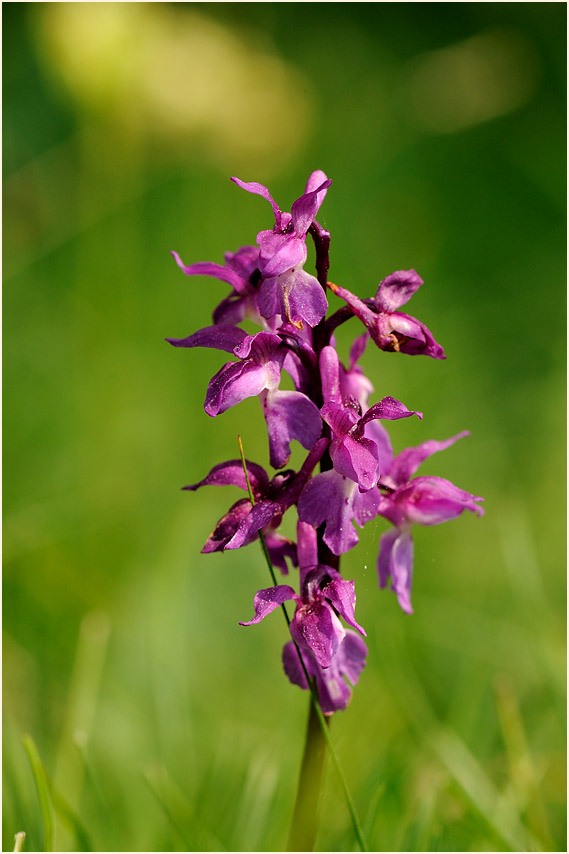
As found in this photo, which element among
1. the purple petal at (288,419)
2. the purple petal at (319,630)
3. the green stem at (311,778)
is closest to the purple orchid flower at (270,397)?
the purple petal at (288,419)

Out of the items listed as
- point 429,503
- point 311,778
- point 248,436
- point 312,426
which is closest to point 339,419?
point 312,426

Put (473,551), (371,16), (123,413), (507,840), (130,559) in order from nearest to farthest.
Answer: (507,840) < (130,559) < (473,551) < (123,413) < (371,16)

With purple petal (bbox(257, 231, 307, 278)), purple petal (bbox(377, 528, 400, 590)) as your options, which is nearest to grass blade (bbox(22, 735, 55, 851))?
purple petal (bbox(377, 528, 400, 590))

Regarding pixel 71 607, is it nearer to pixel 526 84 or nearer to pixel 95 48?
pixel 95 48

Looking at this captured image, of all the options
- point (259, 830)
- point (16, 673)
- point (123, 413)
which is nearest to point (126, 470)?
point (123, 413)

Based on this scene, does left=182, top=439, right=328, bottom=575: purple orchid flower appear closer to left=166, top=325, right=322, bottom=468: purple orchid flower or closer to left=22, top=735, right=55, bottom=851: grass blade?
left=166, top=325, right=322, bottom=468: purple orchid flower

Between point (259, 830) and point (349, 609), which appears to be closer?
point (349, 609)

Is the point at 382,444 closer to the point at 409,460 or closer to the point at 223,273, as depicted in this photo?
the point at 409,460
